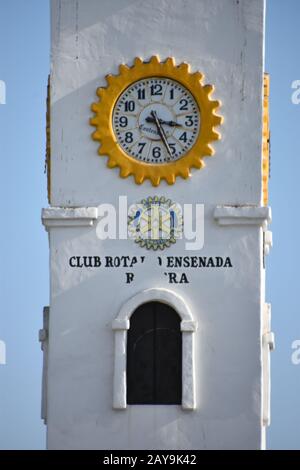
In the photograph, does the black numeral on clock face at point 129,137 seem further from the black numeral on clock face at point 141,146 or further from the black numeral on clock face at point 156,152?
→ the black numeral on clock face at point 156,152

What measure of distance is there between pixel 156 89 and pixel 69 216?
307cm

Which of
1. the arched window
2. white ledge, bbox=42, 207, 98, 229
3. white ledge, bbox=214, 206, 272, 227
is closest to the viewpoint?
the arched window

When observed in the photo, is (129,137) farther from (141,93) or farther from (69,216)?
(69,216)

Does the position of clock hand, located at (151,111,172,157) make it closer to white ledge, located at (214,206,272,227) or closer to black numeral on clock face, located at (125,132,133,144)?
black numeral on clock face, located at (125,132,133,144)

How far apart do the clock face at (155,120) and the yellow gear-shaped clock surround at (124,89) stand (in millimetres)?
102

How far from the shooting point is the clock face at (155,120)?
51.8m

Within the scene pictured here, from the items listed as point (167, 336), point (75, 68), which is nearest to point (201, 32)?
point (75, 68)

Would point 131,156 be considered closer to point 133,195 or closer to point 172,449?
point 133,195

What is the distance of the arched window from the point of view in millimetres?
51281

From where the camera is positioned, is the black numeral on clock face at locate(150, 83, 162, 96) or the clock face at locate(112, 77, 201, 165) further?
the black numeral on clock face at locate(150, 83, 162, 96)

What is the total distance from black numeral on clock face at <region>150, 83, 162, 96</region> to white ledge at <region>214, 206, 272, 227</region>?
2592mm

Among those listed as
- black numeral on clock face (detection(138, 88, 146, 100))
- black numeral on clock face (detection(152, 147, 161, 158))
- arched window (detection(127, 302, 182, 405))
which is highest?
black numeral on clock face (detection(138, 88, 146, 100))

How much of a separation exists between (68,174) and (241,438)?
6228mm

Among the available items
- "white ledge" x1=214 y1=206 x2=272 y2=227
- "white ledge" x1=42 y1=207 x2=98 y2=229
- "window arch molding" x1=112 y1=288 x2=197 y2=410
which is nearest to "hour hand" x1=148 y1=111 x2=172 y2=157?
"white ledge" x1=214 y1=206 x2=272 y2=227
